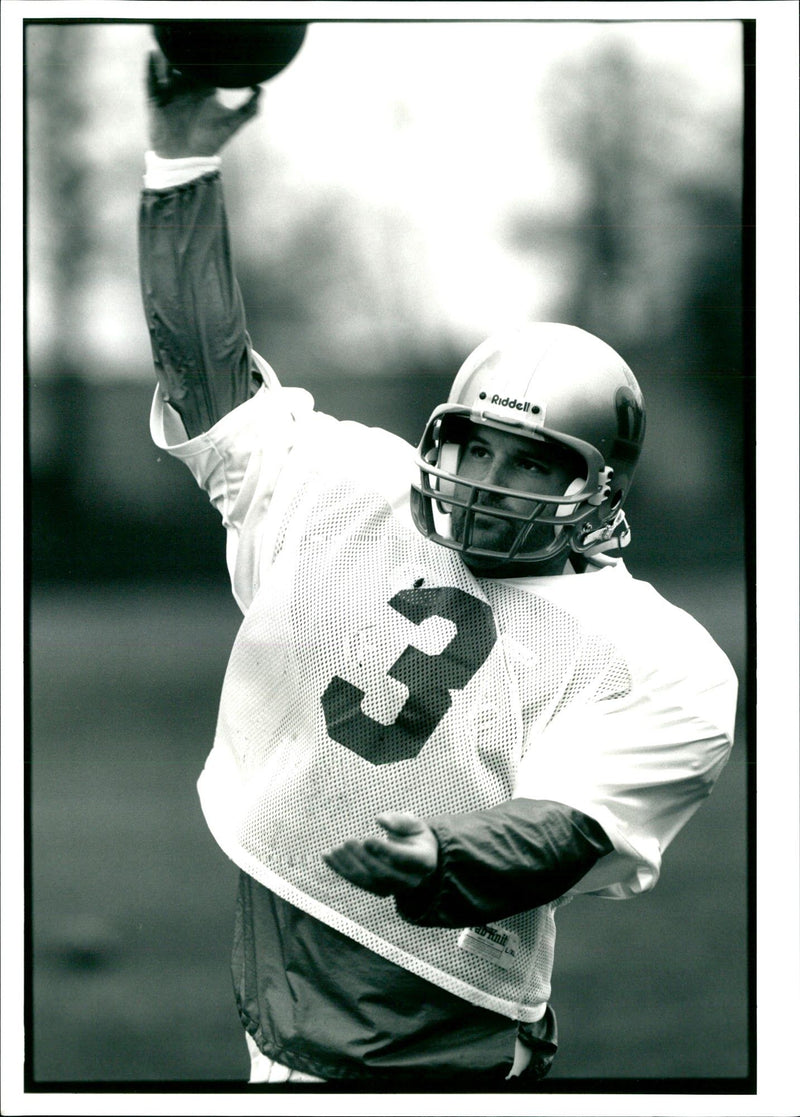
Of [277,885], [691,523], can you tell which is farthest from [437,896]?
[691,523]

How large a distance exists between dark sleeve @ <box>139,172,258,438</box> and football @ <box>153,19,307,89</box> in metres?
0.20

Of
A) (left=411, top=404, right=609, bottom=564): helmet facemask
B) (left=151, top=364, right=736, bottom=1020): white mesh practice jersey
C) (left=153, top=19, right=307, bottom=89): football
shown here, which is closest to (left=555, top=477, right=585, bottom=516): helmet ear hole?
(left=411, top=404, right=609, bottom=564): helmet facemask

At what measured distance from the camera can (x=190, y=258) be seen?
2.40 m

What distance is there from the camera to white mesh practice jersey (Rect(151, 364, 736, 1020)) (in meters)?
2.21

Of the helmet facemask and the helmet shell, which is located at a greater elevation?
the helmet shell

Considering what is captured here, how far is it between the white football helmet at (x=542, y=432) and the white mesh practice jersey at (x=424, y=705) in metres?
0.09

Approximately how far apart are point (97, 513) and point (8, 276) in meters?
4.21

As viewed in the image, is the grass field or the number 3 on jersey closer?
the number 3 on jersey

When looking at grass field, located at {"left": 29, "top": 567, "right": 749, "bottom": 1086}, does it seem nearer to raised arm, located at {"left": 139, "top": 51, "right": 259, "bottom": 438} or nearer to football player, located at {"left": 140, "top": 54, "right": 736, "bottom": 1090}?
football player, located at {"left": 140, "top": 54, "right": 736, "bottom": 1090}

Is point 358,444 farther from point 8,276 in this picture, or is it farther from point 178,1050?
point 178,1050

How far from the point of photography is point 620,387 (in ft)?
7.83

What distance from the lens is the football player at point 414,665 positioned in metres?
2.24

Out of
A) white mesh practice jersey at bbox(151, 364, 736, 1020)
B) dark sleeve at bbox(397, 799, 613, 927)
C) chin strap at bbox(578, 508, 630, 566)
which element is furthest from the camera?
chin strap at bbox(578, 508, 630, 566)

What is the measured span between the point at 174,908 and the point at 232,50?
3.92 meters
